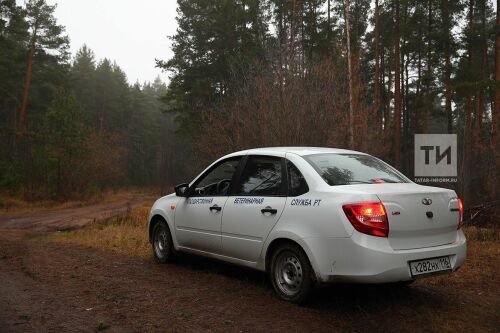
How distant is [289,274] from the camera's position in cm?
509

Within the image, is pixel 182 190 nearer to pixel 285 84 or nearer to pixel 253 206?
pixel 253 206

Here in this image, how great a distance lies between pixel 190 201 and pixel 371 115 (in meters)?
13.1

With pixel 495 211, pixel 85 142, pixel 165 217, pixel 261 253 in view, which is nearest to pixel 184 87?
pixel 85 142

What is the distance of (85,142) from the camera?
29.9m

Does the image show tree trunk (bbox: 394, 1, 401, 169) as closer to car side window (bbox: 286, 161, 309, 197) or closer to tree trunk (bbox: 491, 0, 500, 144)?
tree trunk (bbox: 491, 0, 500, 144)

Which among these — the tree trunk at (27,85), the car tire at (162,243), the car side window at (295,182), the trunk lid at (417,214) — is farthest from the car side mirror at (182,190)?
the tree trunk at (27,85)

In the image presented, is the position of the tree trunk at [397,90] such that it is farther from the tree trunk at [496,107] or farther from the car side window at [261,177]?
the car side window at [261,177]

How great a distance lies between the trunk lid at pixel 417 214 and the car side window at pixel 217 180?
7.10ft

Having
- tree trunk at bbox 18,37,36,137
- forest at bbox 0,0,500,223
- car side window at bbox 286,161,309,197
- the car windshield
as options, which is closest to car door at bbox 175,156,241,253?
car side window at bbox 286,161,309,197

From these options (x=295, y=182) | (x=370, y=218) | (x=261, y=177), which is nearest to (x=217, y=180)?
(x=261, y=177)

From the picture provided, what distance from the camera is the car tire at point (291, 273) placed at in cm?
480

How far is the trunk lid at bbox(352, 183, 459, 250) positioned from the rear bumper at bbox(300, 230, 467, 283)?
10cm

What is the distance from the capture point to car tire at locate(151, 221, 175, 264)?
7207 mm

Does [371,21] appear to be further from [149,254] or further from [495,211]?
[149,254]
